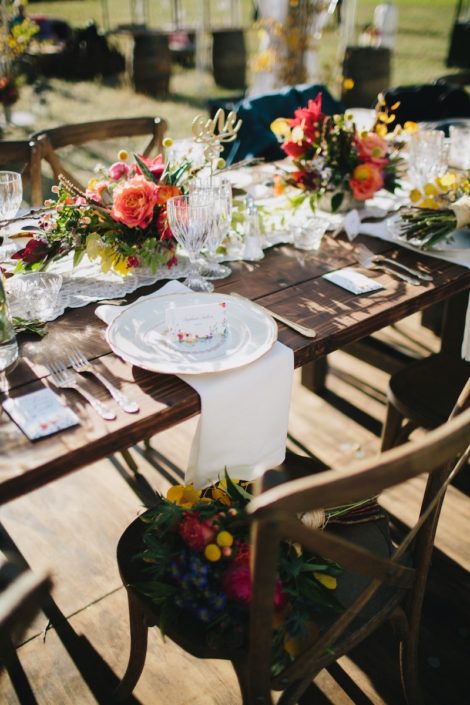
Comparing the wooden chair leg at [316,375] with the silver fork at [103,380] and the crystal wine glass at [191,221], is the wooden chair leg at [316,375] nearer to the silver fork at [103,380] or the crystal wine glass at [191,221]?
the crystal wine glass at [191,221]

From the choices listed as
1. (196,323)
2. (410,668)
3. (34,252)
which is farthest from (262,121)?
(410,668)

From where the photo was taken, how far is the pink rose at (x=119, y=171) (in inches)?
57.7

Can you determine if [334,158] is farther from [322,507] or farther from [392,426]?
[322,507]

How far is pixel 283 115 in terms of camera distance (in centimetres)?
312

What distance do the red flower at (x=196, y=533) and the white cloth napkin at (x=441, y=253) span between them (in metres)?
0.82

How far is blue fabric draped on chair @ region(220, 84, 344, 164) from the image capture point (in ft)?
9.82

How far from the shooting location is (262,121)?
3049mm

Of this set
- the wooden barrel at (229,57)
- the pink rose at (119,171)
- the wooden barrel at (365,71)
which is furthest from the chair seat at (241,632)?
the wooden barrel at (229,57)

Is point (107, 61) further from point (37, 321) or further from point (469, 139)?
point (37, 321)

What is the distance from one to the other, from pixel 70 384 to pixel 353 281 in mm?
694

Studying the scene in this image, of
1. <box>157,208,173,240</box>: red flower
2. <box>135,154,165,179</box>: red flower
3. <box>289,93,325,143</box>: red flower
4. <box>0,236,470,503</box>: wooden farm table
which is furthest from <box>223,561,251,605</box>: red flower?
<box>289,93,325,143</box>: red flower

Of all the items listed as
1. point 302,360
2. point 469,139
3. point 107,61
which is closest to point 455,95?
point 469,139

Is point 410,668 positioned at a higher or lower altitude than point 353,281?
lower

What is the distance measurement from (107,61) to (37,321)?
831 cm
